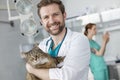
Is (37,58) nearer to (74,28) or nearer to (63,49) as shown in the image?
(63,49)

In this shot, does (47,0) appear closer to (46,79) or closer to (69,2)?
(46,79)

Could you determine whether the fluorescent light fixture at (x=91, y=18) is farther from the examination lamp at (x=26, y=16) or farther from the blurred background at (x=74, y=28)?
the examination lamp at (x=26, y=16)

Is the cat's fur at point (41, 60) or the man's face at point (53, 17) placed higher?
the man's face at point (53, 17)

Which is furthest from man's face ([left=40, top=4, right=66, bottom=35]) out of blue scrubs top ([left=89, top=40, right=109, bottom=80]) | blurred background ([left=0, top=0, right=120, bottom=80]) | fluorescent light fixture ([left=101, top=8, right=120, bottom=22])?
fluorescent light fixture ([left=101, top=8, right=120, bottom=22])

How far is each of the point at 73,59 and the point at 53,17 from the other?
212mm

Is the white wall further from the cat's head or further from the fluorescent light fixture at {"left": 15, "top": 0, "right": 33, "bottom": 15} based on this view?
the cat's head

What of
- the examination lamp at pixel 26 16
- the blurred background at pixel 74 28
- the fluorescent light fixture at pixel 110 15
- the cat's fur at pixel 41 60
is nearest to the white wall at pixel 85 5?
the blurred background at pixel 74 28

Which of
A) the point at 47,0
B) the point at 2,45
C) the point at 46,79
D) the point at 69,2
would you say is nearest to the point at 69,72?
the point at 46,79

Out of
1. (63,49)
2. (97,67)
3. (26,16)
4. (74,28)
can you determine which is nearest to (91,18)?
(74,28)

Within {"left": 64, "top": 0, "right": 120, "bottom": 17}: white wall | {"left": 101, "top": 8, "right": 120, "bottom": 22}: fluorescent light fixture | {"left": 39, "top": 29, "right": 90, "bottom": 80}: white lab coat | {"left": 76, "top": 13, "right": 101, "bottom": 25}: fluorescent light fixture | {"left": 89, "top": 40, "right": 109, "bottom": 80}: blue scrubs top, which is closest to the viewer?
{"left": 39, "top": 29, "right": 90, "bottom": 80}: white lab coat

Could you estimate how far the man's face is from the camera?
102 centimetres

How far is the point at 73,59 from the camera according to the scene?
0.97 m

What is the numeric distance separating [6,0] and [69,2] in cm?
94

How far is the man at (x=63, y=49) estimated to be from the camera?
96cm
